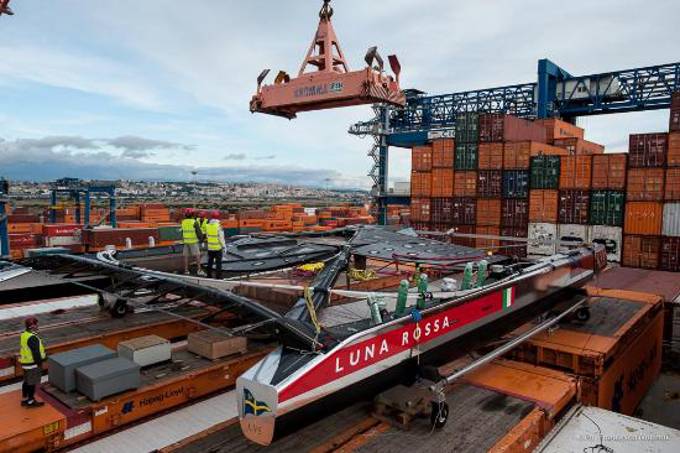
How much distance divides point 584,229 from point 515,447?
79.1 feet

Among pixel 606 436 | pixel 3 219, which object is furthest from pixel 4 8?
pixel 606 436

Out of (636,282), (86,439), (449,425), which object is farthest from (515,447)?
(636,282)

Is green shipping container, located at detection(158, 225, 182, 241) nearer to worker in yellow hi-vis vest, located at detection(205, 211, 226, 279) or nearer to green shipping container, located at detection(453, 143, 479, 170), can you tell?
green shipping container, located at detection(453, 143, 479, 170)

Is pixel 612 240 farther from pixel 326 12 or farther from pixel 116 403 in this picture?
pixel 116 403

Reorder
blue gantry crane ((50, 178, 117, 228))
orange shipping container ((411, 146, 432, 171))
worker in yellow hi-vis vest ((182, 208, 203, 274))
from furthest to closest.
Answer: blue gantry crane ((50, 178, 117, 228)), orange shipping container ((411, 146, 432, 171)), worker in yellow hi-vis vest ((182, 208, 203, 274))

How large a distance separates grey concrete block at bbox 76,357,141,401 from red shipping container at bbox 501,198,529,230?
2640 cm

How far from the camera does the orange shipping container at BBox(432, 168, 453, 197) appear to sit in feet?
109

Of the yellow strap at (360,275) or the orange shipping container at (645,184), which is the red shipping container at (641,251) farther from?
the yellow strap at (360,275)

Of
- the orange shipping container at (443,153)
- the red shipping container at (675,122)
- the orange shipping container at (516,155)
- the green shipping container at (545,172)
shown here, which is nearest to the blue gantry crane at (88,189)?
the orange shipping container at (443,153)

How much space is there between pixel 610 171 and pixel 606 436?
22.7m

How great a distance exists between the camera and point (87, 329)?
11633mm

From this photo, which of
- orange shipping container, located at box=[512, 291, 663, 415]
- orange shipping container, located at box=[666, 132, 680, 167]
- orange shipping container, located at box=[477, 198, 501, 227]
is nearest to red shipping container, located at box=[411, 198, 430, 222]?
orange shipping container, located at box=[477, 198, 501, 227]

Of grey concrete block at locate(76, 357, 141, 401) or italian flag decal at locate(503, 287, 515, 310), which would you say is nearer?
grey concrete block at locate(76, 357, 141, 401)

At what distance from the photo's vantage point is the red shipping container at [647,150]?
25812 mm
